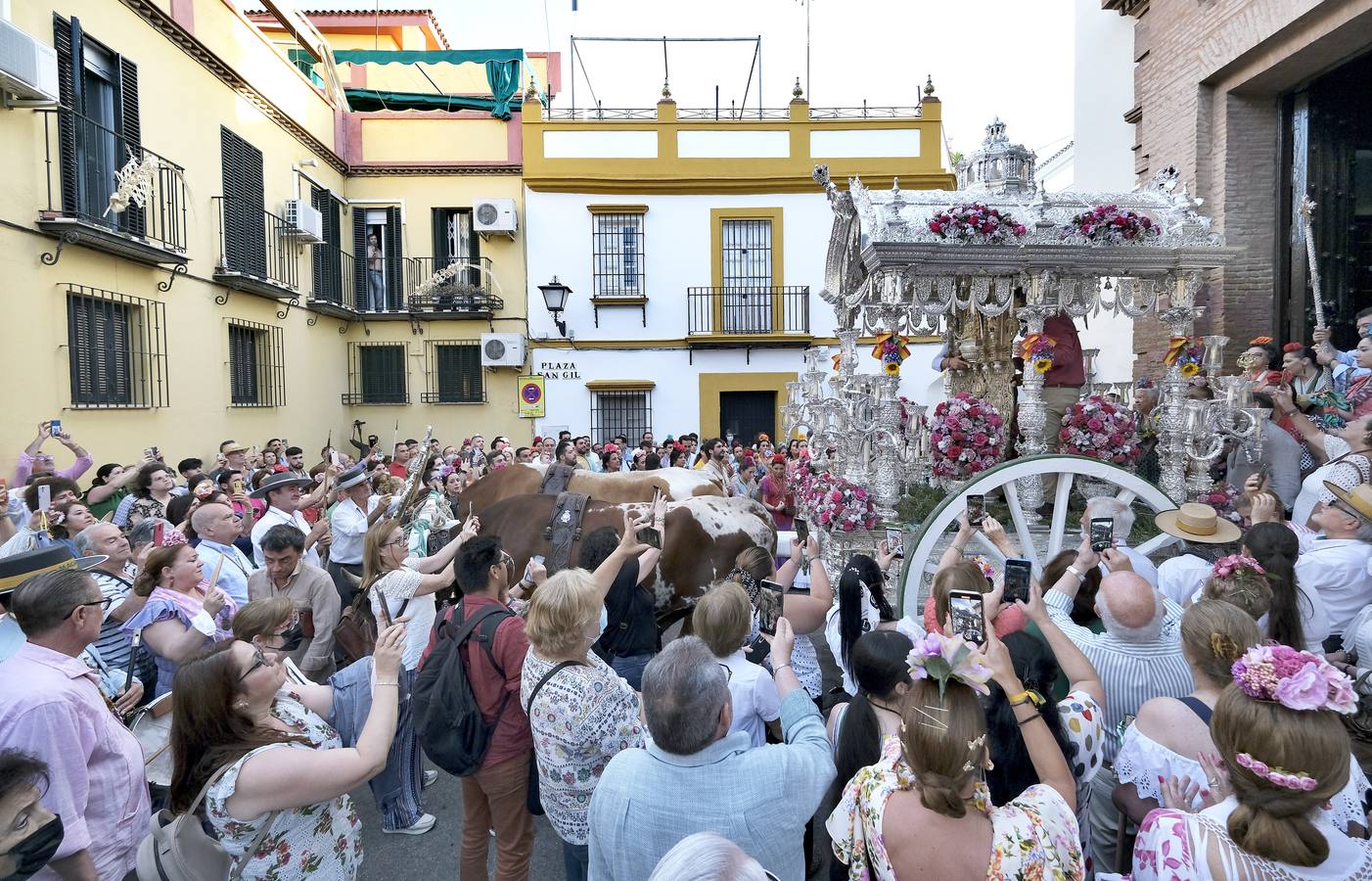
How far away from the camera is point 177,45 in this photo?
11.8 m

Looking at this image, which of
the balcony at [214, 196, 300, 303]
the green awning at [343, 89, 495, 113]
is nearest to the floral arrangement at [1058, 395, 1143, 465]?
the balcony at [214, 196, 300, 303]

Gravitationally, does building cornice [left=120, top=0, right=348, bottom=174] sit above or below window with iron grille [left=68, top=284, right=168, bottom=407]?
above

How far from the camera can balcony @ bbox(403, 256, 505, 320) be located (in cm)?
1738

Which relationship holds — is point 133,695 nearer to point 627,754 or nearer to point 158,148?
point 627,754

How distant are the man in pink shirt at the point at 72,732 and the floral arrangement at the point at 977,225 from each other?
18.5 ft

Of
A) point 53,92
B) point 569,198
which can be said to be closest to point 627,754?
point 53,92

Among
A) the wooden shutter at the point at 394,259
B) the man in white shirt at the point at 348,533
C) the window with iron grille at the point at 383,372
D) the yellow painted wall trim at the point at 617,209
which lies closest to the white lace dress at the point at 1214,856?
the man in white shirt at the point at 348,533

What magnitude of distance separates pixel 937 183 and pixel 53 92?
15.4 meters

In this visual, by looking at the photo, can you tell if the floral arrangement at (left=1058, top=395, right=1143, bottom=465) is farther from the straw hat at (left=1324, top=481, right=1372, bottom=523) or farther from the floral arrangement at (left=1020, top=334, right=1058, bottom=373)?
the straw hat at (left=1324, top=481, right=1372, bottom=523)

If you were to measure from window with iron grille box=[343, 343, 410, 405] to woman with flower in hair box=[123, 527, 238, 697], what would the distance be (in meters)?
14.8

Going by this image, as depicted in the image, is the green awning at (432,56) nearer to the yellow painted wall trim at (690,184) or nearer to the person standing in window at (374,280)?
the yellow painted wall trim at (690,184)

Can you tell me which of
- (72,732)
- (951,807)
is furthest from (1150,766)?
(72,732)

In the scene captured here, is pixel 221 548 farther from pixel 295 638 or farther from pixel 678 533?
pixel 678 533

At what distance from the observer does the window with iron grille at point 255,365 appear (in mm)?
13484
